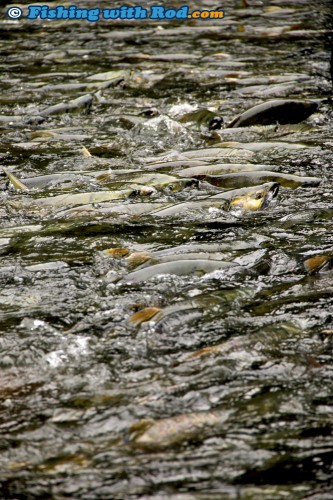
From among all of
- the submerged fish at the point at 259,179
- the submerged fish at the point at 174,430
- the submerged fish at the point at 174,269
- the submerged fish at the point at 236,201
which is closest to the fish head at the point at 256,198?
the submerged fish at the point at 236,201

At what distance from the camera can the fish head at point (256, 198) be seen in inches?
193

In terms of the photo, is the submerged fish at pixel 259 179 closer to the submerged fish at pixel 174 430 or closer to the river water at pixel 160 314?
the river water at pixel 160 314

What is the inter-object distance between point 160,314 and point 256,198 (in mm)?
1734

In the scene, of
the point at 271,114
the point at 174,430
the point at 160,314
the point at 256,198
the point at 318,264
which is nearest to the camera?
the point at 174,430

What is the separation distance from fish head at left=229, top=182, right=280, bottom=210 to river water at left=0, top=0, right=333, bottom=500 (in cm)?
6

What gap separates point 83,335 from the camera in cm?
337

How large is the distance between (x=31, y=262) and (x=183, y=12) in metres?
8.74

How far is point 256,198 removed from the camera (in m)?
4.94

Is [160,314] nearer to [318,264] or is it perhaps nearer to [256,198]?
[318,264]

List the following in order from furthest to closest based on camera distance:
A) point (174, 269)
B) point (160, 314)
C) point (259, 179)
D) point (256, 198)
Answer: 1. point (259, 179)
2. point (256, 198)
3. point (174, 269)
4. point (160, 314)

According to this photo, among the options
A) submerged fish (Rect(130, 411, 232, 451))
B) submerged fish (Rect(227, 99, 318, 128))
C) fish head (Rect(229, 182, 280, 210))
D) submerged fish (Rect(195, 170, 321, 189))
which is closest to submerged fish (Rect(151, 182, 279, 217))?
fish head (Rect(229, 182, 280, 210))

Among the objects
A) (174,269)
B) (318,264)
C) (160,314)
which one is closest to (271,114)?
(318,264)

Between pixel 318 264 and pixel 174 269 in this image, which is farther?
pixel 318 264

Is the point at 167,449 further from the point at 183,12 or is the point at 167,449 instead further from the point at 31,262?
the point at 183,12
